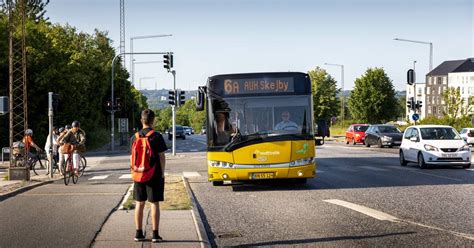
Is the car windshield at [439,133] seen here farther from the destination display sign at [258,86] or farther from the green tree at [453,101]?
the green tree at [453,101]

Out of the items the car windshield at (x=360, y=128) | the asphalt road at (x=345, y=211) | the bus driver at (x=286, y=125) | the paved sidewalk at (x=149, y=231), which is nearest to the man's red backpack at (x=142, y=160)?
the paved sidewalk at (x=149, y=231)

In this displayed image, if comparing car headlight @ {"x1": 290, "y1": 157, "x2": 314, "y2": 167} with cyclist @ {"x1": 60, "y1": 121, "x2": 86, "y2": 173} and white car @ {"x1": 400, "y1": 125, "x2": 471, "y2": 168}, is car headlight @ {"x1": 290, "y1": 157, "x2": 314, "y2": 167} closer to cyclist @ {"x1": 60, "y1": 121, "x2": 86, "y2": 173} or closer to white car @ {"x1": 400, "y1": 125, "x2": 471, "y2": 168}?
cyclist @ {"x1": 60, "y1": 121, "x2": 86, "y2": 173}

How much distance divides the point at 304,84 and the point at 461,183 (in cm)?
479

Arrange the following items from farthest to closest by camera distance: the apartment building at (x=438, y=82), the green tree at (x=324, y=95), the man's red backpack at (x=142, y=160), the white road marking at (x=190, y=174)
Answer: the apartment building at (x=438, y=82)
the green tree at (x=324, y=95)
the white road marking at (x=190, y=174)
the man's red backpack at (x=142, y=160)

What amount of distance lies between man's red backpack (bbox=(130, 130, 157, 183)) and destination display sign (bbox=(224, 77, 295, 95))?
7.73 meters

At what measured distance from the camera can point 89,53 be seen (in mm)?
61844

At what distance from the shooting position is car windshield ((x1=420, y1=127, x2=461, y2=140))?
916 inches

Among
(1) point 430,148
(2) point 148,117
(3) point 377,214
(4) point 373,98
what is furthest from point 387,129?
(4) point 373,98

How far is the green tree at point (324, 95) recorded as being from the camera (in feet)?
290

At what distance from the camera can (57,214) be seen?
38.4 ft

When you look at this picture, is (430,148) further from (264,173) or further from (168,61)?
(168,61)

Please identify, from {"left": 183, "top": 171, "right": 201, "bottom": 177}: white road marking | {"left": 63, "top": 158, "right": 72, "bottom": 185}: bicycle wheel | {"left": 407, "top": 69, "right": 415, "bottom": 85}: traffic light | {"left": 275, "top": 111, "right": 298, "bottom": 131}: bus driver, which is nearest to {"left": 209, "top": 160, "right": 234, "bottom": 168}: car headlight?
{"left": 275, "top": 111, "right": 298, "bottom": 131}: bus driver

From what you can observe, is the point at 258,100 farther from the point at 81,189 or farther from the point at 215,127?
the point at 81,189

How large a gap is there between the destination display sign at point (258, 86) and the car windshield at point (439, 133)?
8.70 metres
